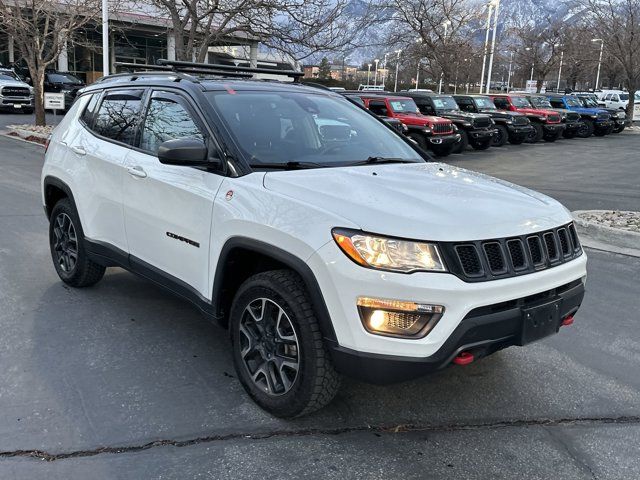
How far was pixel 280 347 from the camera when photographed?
10.6 ft

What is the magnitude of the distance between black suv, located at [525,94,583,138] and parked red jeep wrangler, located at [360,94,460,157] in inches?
370

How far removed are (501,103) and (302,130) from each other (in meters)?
22.4

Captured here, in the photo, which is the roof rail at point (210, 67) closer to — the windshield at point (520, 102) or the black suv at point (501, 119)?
the black suv at point (501, 119)

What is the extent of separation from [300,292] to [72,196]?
9.18 feet

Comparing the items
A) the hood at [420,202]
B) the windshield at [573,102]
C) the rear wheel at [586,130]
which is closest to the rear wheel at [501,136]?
the rear wheel at [586,130]

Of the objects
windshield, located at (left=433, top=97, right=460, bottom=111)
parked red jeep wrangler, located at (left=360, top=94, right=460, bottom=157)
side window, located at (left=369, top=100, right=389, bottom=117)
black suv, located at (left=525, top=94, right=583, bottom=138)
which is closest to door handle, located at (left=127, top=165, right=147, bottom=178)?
parked red jeep wrangler, located at (left=360, top=94, right=460, bottom=157)

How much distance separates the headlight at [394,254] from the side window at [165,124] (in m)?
1.45

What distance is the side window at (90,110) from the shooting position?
5.03 metres

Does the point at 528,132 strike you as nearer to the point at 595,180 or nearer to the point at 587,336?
the point at 595,180

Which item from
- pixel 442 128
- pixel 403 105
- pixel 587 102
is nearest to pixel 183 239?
pixel 442 128

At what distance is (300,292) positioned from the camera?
119 inches

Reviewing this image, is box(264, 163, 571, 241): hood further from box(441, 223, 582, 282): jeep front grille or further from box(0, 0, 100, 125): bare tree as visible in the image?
box(0, 0, 100, 125): bare tree

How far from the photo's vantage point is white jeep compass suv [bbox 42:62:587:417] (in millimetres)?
2781

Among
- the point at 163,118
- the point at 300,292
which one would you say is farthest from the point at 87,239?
the point at 300,292
